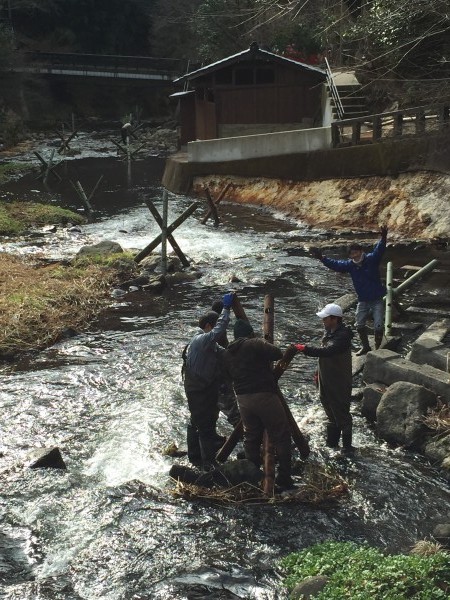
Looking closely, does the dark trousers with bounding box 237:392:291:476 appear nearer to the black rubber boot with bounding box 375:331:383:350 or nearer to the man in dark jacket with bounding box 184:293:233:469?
the man in dark jacket with bounding box 184:293:233:469

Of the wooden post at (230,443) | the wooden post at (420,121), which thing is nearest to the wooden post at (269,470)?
the wooden post at (230,443)

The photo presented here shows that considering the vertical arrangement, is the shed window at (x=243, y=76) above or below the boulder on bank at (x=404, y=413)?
above

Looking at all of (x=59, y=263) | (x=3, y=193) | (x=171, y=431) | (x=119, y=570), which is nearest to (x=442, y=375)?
(x=171, y=431)

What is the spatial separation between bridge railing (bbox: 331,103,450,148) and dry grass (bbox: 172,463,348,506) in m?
15.9

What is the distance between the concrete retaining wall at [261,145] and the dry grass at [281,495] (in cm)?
1833

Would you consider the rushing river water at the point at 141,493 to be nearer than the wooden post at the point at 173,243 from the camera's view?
Yes

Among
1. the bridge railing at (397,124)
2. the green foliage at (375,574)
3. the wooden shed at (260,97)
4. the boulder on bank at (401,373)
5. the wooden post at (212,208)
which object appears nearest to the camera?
the green foliage at (375,574)

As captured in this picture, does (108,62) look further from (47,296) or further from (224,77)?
(47,296)

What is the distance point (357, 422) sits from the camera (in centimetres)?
991

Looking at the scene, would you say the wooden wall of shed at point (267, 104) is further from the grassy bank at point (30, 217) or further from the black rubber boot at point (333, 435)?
the black rubber boot at point (333, 435)

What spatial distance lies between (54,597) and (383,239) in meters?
7.36

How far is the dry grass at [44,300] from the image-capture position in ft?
44.4

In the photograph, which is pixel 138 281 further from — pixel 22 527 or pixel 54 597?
pixel 54 597

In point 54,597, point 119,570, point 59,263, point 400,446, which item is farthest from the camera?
point 59,263
